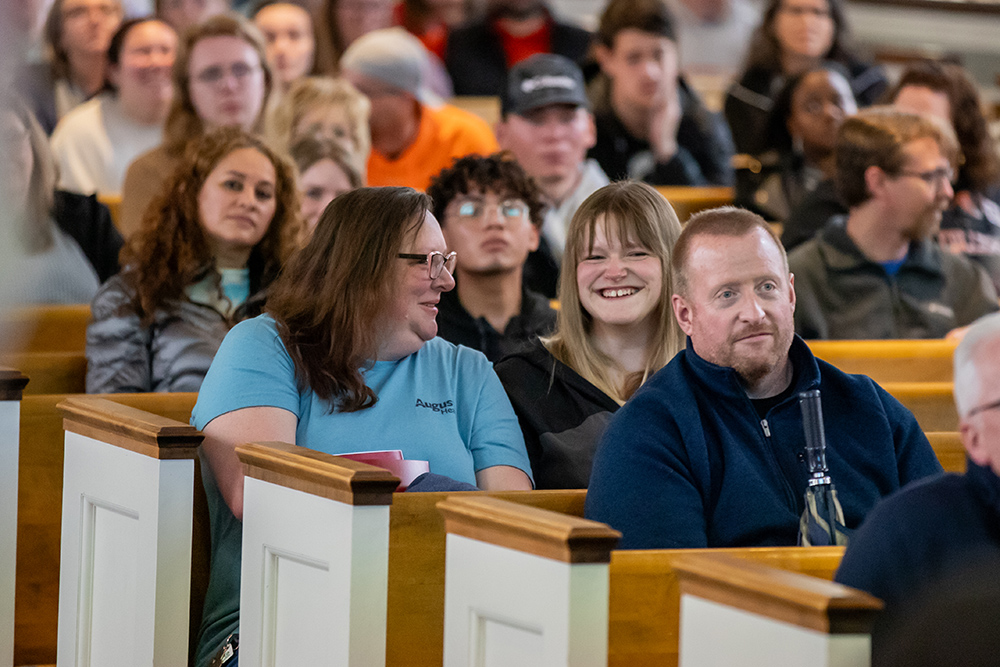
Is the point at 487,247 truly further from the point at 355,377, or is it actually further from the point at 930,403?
the point at 930,403

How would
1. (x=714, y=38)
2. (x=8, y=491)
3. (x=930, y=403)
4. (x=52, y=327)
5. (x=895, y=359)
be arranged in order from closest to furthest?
(x=8, y=491), (x=930, y=403), (x=895, y=359), (x=52, y=327), (x=714, y=38)

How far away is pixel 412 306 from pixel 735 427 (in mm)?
570

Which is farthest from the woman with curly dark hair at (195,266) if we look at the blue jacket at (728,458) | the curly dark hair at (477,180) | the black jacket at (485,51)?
the black jacket at (485,51)

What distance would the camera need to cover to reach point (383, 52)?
4074 millimetres

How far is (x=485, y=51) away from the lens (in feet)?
17.0

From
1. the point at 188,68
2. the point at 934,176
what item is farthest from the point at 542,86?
the point at 934,176

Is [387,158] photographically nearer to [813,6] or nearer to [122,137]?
[122,137]

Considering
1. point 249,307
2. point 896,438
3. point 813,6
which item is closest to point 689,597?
point 896,438

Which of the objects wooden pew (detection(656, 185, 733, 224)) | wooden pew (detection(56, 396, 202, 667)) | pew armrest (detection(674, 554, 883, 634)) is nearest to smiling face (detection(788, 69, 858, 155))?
wooden pew (detection(656, 185, 733, 224))

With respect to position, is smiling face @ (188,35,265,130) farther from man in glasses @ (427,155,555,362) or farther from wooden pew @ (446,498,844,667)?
wooden pew @ (446,498,844,667)

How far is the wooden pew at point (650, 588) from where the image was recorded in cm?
148

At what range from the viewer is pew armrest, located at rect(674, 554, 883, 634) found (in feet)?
3.75

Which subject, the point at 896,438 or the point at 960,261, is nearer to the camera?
the point at 896,438

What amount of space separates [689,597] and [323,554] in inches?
20.1
